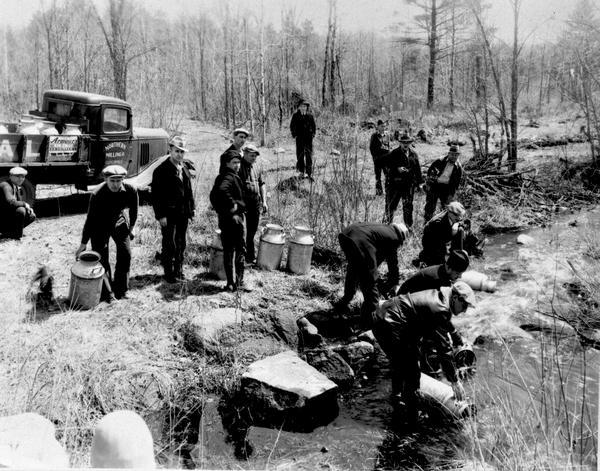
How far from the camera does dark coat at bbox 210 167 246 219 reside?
5.59 meters

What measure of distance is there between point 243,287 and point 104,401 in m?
2.26

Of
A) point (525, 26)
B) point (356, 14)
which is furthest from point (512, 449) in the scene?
point (525, 26)

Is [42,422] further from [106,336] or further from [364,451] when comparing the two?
[364,451]

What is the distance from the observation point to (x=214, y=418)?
4.15m

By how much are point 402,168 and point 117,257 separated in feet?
14.1

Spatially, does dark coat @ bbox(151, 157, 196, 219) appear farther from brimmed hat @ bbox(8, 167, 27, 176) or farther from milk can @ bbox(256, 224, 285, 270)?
brimmed hat @ bbox(8, 167, 27, 176)

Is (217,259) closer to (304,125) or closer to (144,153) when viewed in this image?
(144,153)

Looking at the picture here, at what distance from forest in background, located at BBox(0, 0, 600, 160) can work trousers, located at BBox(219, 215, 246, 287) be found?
3.45m

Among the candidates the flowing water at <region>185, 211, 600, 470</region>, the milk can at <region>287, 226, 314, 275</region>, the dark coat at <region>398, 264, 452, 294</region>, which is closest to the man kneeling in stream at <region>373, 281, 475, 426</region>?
the flowing water at <region>185, 211, 600, 470</region>

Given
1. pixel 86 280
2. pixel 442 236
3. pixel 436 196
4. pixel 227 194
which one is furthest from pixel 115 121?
pixel 442 236

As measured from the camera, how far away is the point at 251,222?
6.57 metres

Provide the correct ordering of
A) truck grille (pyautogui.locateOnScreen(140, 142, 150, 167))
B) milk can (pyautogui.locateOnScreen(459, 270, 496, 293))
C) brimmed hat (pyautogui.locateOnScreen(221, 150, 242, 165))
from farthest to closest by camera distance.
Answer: truck grille (pyautogui.locateOnScreen(140, 142, 150, 167)), milk can (pyautogui.locateOnScreen(459, 270, 496, 293)), brimmed hat (pyautogui.locateOnScreen(221, 150, 242, 165))

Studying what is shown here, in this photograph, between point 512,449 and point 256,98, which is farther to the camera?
point 256,98

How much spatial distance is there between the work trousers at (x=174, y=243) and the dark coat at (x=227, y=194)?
1.51 feet
